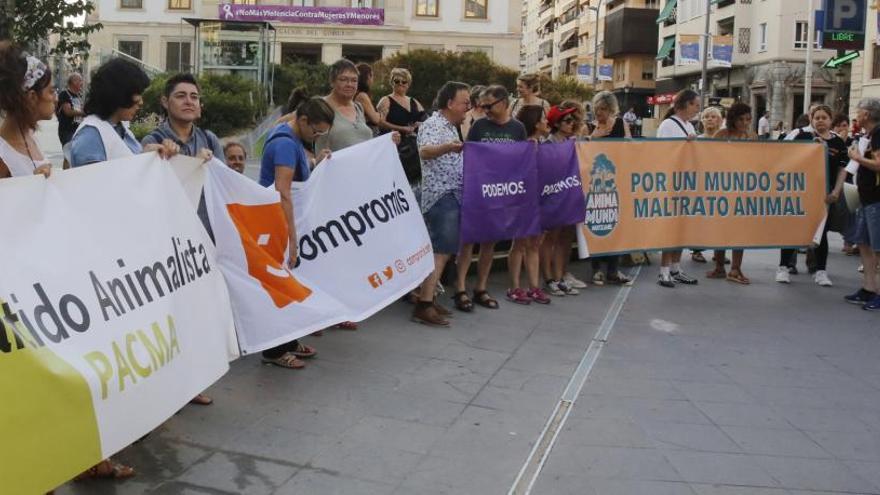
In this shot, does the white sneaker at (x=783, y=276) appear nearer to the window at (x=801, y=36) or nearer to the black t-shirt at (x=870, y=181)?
the black t-shirt at (x=870, y=181)

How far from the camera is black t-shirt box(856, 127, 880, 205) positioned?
834 cm

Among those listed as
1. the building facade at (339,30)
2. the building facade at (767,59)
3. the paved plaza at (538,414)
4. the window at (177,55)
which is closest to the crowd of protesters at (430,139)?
the paved plaza at (538,414)

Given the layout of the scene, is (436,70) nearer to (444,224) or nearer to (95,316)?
(444,224)

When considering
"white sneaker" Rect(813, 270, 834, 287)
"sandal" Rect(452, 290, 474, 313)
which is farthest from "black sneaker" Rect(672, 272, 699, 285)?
"sandal" Rect(452, 290, 474, 313)

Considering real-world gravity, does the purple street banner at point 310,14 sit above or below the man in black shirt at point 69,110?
above

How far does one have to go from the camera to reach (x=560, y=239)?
8.94 m

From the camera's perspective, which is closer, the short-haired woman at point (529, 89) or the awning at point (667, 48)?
the short-haired woman at point (529, 89)

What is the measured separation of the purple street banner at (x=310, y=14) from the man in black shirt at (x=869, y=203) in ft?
189

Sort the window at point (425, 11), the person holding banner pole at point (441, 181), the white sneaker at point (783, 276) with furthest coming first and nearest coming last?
the window at point (425, 11) → the white sneaker at point (783, 276) → the person holding banner pole at point (441, 181)

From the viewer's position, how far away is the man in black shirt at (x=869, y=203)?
8344mm

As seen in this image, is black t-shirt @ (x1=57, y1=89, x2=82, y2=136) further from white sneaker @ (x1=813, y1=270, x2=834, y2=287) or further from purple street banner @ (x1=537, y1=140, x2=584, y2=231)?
white sneaker @ (x1=813, y1=270, x2=834, y2=287)

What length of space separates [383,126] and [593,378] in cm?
371

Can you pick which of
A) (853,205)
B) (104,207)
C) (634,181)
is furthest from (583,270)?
(104,207)

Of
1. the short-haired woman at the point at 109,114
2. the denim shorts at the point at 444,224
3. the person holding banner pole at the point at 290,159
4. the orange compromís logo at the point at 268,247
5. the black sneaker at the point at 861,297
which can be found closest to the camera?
the short-haired woman at the point at 109,114
